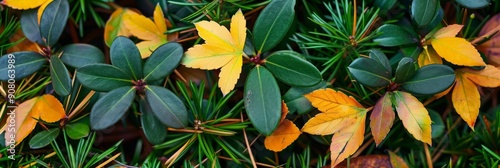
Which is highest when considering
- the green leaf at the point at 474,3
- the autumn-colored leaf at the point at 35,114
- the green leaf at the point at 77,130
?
the autumn-colored leaf at the point at 35,114

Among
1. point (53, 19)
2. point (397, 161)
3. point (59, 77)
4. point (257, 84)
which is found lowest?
point (397, 161)

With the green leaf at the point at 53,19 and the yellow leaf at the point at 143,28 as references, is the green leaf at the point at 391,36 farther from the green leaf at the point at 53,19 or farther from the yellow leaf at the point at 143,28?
the green leaf at the point at 53,19

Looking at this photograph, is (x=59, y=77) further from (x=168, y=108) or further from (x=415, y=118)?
(x=415, y=118)

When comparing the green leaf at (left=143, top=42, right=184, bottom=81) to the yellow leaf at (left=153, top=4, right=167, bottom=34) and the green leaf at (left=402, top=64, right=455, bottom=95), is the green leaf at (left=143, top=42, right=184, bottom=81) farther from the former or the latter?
the green leaf at (left=402, top=64, right=455, bottom=95)

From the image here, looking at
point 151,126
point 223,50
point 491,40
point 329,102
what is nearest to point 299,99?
point 329,102

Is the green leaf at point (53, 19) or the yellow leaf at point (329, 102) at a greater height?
the green leaf at point (53, 19)

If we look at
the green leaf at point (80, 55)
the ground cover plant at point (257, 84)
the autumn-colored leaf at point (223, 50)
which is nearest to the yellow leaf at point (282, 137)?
the ground cover plant at point (257, 84)
